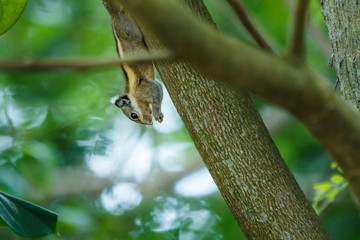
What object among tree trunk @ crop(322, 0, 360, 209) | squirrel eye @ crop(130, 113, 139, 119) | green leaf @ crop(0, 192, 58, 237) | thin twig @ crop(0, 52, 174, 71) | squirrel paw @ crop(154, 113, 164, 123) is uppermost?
squirrel eye @ crop(130, 113, 139, 119)

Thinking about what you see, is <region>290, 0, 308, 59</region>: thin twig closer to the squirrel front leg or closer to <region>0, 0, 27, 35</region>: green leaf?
<region>0, 0, 27, 35</region>: green leaf

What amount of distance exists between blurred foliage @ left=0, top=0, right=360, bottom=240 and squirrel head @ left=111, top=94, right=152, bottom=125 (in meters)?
1.58

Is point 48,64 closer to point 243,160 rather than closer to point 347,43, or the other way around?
point 243,160

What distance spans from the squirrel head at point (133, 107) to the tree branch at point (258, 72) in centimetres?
332

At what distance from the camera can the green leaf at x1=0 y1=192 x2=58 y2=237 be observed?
2537mm

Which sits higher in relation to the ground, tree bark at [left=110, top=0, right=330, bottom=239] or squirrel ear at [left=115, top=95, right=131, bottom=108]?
squirrel ear at [left=115, top=95, right=131, bottom=108]

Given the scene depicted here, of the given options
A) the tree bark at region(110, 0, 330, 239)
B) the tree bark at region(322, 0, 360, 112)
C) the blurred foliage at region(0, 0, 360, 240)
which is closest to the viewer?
the tree bark at region(110, 0, 330, 239)

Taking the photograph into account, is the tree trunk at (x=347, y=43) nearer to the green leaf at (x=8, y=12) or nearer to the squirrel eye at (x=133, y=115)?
the green leaf at (x=8, y=12)

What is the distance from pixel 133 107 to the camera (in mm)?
4551

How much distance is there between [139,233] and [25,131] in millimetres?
2286

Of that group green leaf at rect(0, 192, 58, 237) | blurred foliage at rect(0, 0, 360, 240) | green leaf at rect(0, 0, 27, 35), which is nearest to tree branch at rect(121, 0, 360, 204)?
green leaf at rect(0, 0, 27, 35)

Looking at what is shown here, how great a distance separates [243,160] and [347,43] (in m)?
0.90

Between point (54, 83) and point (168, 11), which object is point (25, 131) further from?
point (168, 11)

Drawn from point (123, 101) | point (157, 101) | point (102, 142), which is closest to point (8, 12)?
point (123, 101)
